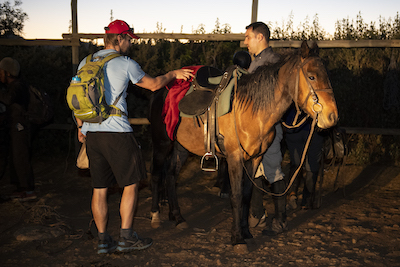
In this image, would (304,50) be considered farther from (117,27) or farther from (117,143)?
(117,143)

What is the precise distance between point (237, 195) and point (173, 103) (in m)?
1.36

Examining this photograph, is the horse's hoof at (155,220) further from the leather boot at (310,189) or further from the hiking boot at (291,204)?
the leather boot at (310,189)

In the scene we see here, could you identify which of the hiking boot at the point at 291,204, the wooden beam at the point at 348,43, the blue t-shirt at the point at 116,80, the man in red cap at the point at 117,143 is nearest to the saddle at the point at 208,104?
the man in red cap at the point at 117,143

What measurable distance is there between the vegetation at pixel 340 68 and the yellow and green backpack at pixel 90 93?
11.8 feet

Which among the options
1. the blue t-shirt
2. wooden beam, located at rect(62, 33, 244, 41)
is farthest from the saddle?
wooden beam, located at rect(62, 33, 244, 41)

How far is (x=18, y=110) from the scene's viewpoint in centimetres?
577

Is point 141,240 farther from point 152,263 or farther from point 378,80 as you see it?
point 378,80

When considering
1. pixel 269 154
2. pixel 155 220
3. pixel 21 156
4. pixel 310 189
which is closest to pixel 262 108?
pixel 269 154

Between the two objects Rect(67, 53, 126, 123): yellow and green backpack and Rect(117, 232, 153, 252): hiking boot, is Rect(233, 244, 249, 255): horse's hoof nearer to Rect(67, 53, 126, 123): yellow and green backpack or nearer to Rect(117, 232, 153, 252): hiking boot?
Rect(117, 232, 153, 252): hiking boot

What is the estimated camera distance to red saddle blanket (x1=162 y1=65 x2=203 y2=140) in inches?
177

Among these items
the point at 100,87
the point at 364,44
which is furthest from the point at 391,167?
the point at 100,87

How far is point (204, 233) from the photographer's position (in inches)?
179

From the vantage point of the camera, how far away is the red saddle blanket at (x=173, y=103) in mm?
4508

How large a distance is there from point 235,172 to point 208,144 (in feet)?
1.48
